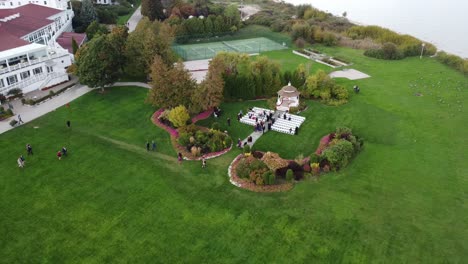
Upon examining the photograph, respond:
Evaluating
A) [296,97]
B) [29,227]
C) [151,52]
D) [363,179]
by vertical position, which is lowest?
[29,227]

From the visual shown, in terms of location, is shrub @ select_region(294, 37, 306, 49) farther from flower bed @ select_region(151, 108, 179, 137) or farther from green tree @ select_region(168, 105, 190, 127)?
green tree @ select_region(168, 105, 190, 127)

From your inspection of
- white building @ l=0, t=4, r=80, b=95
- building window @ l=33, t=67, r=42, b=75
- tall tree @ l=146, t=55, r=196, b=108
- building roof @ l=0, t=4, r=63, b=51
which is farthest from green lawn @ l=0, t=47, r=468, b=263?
building roof @ l=0, t=4, r=63, b=51

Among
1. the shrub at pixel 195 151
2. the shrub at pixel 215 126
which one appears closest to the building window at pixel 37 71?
the shrub at pixel 215 126

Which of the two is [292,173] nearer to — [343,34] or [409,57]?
[409,57]

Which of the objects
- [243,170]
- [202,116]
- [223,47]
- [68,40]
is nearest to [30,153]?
[202,116]

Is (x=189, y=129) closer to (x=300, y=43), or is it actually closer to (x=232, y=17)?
(x=300, y=43)

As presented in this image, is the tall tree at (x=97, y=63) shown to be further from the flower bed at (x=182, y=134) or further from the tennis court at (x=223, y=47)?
the tennis court at (x=223, y=47)

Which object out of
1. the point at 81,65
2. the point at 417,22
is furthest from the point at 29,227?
the point at 417,22

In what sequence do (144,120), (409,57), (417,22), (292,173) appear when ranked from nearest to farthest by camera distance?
(292,173)
(144,120)
(409,57)
(417,22)
